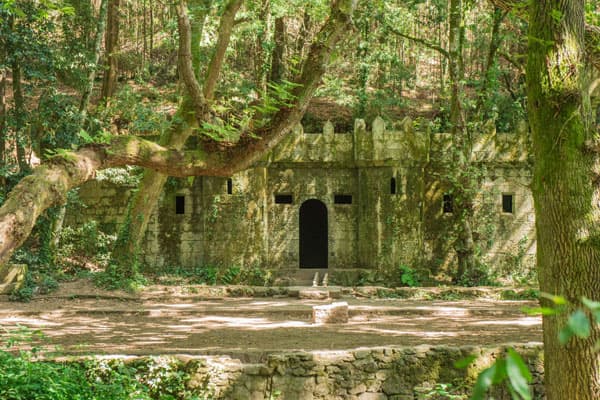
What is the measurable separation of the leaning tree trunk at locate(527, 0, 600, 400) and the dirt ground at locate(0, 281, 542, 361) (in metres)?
4.49

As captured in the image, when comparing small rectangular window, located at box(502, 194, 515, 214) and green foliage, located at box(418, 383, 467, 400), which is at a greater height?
small rectangular window, located at box(502, 194, 515, 214)

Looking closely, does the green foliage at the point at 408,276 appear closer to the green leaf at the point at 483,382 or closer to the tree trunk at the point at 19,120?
the tree trunk at the point at 19,120

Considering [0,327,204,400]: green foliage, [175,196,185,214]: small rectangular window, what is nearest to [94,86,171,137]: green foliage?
[175,196,185,214]: small rectangular window

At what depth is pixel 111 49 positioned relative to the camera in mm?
22766

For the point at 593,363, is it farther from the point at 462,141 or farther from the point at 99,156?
the point at 462,141

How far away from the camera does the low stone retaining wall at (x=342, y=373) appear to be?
7.74 meters

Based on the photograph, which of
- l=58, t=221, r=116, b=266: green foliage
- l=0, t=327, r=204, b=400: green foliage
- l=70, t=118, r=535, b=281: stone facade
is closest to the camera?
l=0, t=327, r=204, b=400: green foliage

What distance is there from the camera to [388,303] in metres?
14.5

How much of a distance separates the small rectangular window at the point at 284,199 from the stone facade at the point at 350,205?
0.04 m

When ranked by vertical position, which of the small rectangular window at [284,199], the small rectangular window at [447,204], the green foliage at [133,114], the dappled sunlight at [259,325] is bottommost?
the dappled sunlight at [259,325]

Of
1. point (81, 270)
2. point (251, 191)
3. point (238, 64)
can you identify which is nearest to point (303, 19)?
point (238, 64)

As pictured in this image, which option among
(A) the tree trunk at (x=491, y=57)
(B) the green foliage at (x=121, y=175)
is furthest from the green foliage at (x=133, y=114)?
(A) the tree trunk at (x=491, y=57)

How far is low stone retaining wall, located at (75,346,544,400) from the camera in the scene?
305 inches

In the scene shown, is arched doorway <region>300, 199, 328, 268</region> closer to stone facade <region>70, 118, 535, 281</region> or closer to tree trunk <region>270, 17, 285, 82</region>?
stone facade <region>70, 118, 535, 281</region>
